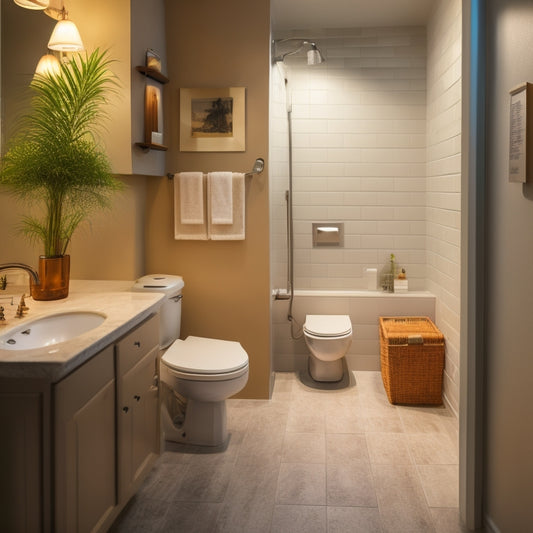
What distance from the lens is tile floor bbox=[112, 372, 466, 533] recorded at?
8.68 ft

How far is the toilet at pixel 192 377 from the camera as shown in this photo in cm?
323

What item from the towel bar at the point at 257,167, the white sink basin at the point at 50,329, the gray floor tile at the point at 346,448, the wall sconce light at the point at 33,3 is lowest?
the gray floor tile at the point at 346,448

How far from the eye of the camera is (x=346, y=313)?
4.73 metres

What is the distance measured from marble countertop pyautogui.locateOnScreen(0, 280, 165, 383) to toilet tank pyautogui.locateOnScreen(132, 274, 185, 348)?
105mm

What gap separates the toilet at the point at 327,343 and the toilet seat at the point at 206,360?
90cm

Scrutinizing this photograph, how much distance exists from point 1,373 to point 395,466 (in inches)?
81.4

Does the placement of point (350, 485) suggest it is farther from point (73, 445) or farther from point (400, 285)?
point (400, 285)

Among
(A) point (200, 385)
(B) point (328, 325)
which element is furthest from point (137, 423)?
(B) point (328, 325)

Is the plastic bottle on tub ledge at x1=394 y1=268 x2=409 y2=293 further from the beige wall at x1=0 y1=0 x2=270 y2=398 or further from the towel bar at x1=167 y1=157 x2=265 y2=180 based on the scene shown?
the towel bar at x1=167 y1=157 x2=265 y2=180

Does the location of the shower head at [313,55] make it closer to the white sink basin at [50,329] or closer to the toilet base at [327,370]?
the toilet base at [327,370]

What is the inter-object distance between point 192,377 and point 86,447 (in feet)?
3.62

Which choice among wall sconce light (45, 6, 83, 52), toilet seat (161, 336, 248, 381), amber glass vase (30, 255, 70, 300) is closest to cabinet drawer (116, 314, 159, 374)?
toilet seat (161, 336, 248, 381)

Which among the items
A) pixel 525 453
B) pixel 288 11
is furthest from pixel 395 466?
pixel 288 11

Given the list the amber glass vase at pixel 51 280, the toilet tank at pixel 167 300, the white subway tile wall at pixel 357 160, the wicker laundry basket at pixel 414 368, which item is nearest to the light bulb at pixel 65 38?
the amber glass vase at pixel 51 280
